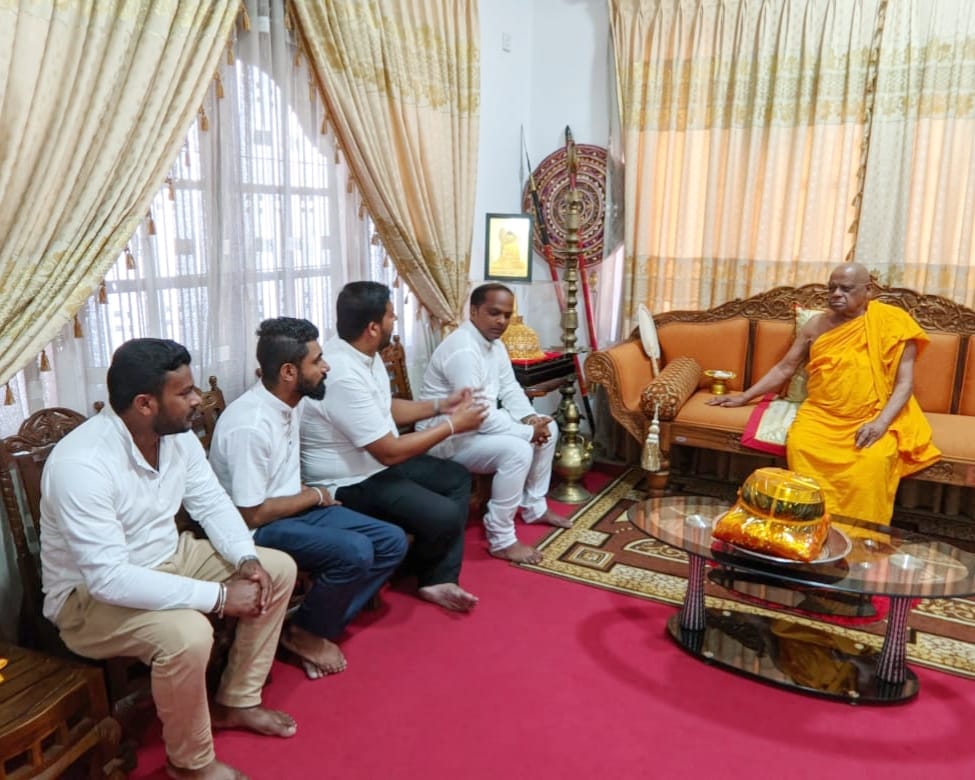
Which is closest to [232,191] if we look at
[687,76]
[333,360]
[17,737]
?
[333,360]

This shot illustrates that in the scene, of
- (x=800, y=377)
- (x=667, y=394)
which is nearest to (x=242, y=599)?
(x=667, y=394)

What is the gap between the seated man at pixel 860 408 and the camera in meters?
3.15

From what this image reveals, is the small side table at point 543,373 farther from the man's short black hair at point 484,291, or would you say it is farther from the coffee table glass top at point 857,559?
the coffee table glass top at point 857,559

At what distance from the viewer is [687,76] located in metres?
4.14

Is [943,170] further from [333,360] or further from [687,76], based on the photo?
[333,360]

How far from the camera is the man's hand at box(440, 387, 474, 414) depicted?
10.2 feet

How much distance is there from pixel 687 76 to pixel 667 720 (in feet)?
10.8

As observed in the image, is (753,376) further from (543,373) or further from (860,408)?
(543,373)

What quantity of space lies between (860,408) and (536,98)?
101 inches

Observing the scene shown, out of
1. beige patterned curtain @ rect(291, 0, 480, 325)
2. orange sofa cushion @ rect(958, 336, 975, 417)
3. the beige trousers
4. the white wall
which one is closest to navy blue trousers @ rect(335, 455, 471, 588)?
the beige trousers

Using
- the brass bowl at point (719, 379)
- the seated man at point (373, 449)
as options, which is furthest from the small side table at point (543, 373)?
the seated man at point (373, 449)

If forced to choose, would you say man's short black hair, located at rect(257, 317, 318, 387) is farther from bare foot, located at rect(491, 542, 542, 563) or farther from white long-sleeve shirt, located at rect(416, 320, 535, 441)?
bare foot, located at rect(491, 542, 542, 563)

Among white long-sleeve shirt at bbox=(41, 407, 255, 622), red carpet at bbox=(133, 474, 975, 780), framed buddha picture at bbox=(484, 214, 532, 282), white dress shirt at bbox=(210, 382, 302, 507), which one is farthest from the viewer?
framed buddha picture at bbox=(484, 214, 532, 282)

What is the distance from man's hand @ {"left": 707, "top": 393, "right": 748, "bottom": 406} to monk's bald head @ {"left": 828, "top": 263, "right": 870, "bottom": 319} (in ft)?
1.97
